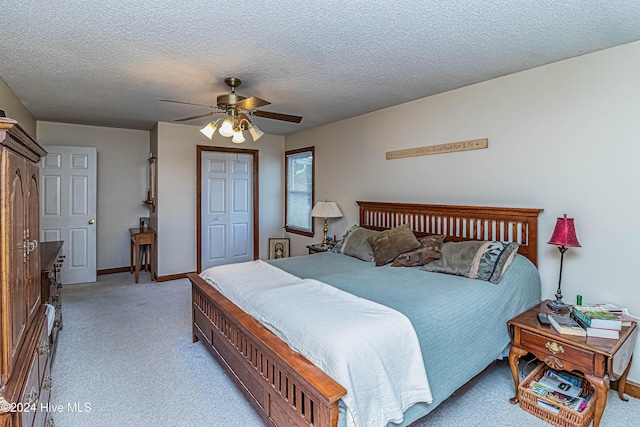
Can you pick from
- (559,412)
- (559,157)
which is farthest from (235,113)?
(559,412)

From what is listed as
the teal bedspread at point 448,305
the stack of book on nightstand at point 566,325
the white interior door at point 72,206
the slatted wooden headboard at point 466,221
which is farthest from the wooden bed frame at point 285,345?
the white interior door at point 72,206

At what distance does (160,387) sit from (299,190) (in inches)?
161

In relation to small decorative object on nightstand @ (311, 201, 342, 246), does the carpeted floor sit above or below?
below

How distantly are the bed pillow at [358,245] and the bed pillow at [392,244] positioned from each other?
100 mm

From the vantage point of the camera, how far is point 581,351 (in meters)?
2.06

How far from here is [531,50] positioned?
100 inches

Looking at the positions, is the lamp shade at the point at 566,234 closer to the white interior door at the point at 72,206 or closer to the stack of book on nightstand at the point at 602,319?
the stack of book on nightstand at the point at 602,319

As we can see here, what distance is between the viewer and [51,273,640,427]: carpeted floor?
85.4 inches

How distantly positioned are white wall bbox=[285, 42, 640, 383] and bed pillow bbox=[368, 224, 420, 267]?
610mm

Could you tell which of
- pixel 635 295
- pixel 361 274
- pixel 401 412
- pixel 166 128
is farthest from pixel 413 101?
pixel 166 128

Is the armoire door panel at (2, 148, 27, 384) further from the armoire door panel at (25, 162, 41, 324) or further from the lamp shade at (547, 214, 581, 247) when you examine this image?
the lamp shade at (547, 214, 581, 247)

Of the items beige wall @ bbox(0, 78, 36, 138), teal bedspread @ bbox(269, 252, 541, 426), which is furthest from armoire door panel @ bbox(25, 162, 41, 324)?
teal bedspread @ bbox(269, 252, 541, 426)

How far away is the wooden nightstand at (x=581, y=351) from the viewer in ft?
6.54

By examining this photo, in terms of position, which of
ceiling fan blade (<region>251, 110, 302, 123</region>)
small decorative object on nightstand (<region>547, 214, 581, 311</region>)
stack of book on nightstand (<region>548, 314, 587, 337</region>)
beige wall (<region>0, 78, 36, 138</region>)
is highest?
beige wall (<region>0, 78, 36, 138</region>)
